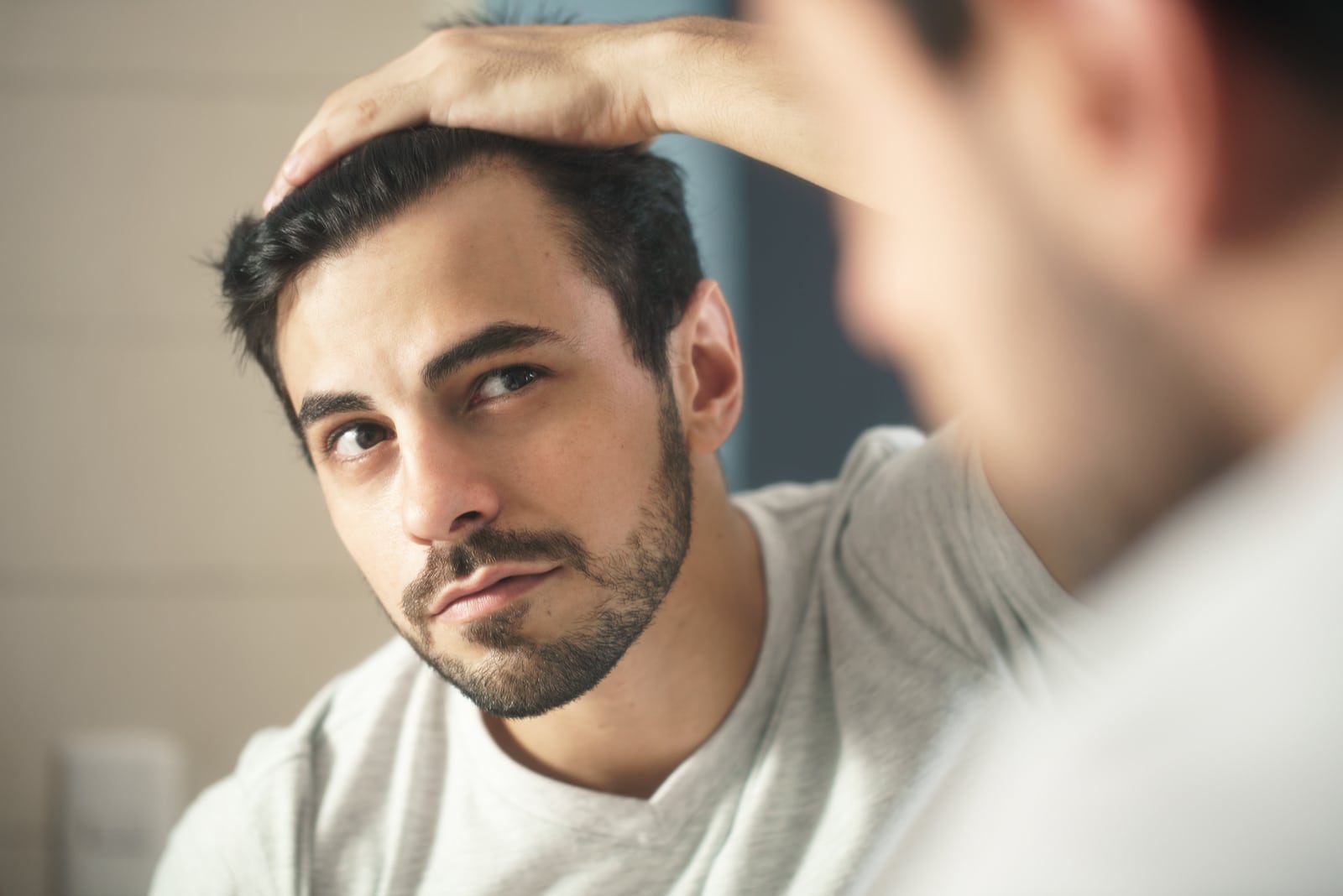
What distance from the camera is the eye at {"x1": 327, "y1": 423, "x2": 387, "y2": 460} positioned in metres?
0.80

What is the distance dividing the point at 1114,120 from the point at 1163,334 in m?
0.07

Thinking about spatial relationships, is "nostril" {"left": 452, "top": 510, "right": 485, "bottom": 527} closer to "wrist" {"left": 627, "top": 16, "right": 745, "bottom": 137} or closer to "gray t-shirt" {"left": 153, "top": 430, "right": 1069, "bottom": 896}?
"gray t-shirt" {"left": 153, "top": 430, "right": 1069, "bottom": 896}

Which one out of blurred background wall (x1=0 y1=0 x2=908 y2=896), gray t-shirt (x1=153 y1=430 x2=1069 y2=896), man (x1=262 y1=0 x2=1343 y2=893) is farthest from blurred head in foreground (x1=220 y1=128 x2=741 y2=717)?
man (x1=262 y1=0 x2=1343 y2=893)

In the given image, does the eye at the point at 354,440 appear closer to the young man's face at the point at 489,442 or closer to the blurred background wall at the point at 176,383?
the young man's face at the point at 489,442

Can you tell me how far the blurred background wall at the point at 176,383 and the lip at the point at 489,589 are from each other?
0.47 meters

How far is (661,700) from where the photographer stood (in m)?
0.88

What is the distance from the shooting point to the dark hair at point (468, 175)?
0.79 meters

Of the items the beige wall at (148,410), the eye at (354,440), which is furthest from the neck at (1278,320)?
the beige wall at (148,410)

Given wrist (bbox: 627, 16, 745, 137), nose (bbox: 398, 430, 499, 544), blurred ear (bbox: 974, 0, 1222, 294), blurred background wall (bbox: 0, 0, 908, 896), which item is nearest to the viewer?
blurred ear (bbox: 974, 0, 1222, 294)

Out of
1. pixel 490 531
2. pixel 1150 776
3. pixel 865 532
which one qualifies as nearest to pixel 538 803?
pixel 490 531

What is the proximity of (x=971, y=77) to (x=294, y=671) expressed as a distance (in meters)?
1.12

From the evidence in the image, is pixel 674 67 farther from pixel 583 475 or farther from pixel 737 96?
pixel 583 475

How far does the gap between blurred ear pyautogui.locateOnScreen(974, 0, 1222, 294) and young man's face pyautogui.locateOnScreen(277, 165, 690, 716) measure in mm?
497

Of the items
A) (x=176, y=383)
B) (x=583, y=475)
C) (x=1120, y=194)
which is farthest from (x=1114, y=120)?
(x=176, y=383)
